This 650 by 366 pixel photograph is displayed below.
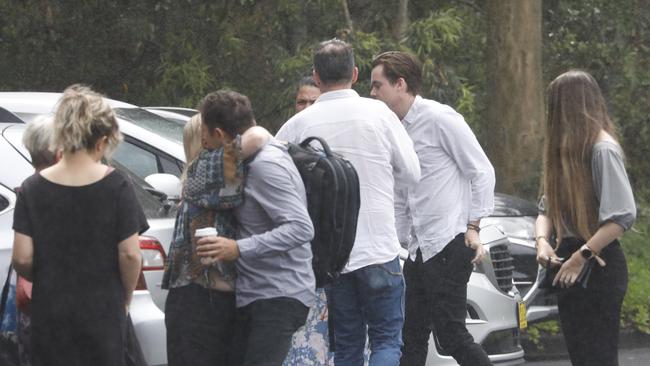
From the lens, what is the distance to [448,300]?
21.2 ft

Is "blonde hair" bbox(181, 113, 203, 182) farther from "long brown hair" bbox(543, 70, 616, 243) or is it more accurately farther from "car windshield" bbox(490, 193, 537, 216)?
"car windshield" bbox(490, 193, 537, 216)

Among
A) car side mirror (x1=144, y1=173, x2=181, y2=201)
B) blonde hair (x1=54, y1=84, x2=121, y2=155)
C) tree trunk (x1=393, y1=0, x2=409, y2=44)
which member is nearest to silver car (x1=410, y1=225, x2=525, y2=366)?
car side mirror (x1=144, y1=173, x2=181, y2=201)

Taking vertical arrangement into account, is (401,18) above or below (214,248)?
below

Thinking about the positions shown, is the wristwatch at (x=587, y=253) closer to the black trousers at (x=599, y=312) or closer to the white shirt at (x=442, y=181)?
the black trousers at (x=599, y=312)

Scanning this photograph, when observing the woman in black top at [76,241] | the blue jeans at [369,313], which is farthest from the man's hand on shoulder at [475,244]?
the woman in black top at [76,241]

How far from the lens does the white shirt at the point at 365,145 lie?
5.86 meters

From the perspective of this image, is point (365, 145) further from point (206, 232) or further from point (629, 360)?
point (629, 360)

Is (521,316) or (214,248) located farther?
(521,316)

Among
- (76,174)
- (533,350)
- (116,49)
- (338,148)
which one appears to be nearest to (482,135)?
(116,49)

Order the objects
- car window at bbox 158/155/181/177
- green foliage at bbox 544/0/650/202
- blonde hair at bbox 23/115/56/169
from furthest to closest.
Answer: green foliage at bbox 544/0/650/202 → car window at bbox 158/155/181/177 → blonde hair at bbox 23/115/56/169

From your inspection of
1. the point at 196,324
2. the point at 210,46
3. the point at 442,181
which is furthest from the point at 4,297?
the point at 210,46

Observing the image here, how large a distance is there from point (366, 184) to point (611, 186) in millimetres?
1098

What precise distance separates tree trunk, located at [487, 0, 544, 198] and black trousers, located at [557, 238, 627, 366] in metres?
8.33

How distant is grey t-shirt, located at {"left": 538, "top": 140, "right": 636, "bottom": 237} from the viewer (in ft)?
17.6
